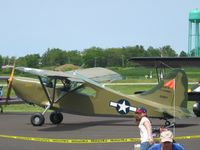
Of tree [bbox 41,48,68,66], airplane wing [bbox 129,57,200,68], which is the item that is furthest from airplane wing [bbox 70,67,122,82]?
tree [bbox 41,48,68,66]

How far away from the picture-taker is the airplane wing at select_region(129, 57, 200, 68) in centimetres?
2058

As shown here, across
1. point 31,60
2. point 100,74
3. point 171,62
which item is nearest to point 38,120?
point 100,74

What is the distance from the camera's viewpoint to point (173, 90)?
17.2 metres

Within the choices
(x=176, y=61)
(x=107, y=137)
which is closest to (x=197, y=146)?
(x=107, y=137)

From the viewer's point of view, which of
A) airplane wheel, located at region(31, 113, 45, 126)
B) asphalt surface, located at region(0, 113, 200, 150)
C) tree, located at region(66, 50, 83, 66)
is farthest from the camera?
tree, located at region(66, 50, 83, 66)

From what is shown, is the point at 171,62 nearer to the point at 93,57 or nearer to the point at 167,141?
Result: the point at 167,141

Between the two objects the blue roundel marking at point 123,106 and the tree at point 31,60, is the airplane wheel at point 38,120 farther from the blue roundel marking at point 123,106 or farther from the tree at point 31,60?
the tree at point 31,60

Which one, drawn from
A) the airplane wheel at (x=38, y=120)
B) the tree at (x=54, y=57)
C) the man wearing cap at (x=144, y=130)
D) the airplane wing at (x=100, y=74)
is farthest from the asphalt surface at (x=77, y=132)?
the tree at (x=54, y=57)

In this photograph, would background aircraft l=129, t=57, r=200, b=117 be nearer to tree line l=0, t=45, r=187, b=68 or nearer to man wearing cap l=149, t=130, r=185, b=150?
man wearing cap l=149, t=130, r=185, b=150

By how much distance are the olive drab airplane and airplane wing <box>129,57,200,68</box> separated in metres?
3.13

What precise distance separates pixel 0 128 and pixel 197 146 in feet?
25.0

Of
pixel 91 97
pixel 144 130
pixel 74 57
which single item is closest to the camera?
pixel 144 130

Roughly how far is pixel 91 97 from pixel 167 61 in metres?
4.65

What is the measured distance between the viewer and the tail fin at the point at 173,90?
17.2 m
